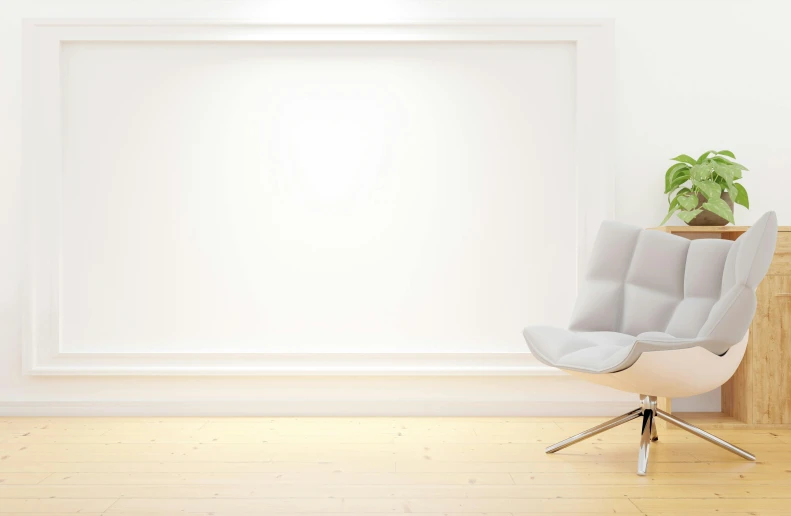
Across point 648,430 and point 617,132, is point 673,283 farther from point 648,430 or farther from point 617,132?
point 617,132

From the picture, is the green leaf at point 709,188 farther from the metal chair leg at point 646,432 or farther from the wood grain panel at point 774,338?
the metal chair leg at point 646,432

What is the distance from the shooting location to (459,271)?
3355 mm

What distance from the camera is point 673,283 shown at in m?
2.71

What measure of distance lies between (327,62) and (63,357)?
2005 millimetres

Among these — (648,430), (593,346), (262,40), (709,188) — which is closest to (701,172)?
(709,188)

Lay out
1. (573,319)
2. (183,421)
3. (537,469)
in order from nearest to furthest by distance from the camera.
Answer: (537,469) → (573,319) → (183,421)

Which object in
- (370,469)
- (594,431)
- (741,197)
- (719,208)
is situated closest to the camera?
(370,469)

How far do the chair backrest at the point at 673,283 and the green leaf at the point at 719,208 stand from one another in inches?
13.9

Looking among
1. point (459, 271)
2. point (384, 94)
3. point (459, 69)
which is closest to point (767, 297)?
point (459, 271)

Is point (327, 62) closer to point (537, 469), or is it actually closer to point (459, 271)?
point (459, 271)

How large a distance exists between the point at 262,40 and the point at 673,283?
2.26 meters

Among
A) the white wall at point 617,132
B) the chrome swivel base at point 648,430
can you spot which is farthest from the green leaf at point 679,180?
the chrome swivel base at point 648,430

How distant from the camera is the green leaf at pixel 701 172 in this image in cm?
302

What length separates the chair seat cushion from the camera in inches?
88.1
